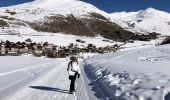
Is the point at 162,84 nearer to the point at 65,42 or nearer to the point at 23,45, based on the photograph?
the point at 23,45

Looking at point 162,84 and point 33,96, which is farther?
point 33,96

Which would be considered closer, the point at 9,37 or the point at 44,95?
the point at 44,95

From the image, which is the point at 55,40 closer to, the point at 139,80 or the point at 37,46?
the point at 37,46

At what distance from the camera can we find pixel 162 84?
12.9 meters

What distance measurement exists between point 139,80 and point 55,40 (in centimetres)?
12470

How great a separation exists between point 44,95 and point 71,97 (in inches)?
48.6

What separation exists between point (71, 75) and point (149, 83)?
4900 millimetres

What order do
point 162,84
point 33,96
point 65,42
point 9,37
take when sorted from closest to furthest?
point 162,84
point 33,96
point 9,37
point 65,42

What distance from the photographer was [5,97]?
14.2 meters

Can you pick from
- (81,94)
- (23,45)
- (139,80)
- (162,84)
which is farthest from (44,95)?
(23,45)

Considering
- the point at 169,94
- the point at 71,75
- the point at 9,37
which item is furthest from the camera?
the point at 9,37

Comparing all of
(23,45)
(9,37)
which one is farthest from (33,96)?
(9,37)

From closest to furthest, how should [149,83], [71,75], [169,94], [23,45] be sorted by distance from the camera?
[169,94]
[149,83]
[71,75]
[23,45]

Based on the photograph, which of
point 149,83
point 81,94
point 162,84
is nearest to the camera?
point 162,84
